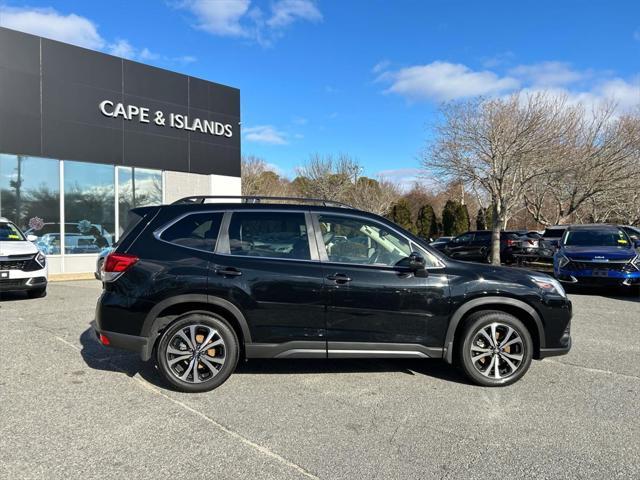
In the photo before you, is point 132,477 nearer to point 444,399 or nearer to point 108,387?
point 108,387

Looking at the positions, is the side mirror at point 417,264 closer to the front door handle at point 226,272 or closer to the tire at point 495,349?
the tire at point 495,349

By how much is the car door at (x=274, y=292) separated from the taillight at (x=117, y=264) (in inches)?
30.5

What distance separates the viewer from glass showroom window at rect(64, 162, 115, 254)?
587 inches

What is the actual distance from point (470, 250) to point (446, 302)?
57.3 ft

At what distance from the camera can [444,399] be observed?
427cm

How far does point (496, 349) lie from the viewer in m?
4.60

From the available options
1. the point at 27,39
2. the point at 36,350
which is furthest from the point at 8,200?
the point at 36,350

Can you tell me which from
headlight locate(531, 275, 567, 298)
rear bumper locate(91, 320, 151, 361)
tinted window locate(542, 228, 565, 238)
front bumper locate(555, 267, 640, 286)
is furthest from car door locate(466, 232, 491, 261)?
rear bumper locate(91, 320, 151, 361)

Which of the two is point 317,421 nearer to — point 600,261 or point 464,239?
point 600,261

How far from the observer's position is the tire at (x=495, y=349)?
4.57m

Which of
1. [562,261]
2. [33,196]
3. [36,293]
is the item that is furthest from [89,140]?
[562,261]

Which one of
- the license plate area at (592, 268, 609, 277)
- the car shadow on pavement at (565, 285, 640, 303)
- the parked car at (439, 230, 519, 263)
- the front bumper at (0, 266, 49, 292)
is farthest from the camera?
the parked car at (439, 230, 519, 263)

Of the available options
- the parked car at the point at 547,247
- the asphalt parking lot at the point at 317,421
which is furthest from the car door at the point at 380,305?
the parked car at the point at 547,247

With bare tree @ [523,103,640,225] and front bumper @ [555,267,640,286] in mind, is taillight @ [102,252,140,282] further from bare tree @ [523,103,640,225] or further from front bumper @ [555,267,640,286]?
bare tree @ [523,103,640,225]
